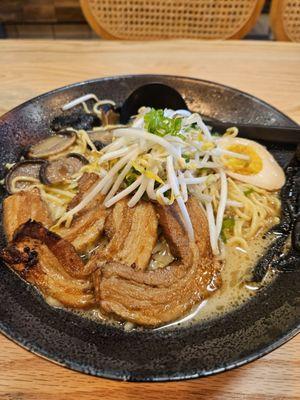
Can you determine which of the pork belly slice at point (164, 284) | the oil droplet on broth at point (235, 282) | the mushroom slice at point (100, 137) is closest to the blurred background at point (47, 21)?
the mushroom slice at point (100, 137)

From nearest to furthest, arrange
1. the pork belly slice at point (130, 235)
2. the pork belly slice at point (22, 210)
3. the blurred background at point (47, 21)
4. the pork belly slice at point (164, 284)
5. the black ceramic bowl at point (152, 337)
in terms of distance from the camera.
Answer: the black ceramic bowl at point (152, 337) → the pork belly slice at point (164, 284) → the pork belly slice at point (130, 235) → the pork belly slice at point (22, 210) → the blurred background at point (47, 21)

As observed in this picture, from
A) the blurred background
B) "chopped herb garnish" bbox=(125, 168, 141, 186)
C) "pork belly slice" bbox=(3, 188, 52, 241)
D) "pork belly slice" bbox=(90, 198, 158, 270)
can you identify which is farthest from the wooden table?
the blurred background

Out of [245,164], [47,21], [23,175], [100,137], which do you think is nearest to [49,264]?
[23,175]

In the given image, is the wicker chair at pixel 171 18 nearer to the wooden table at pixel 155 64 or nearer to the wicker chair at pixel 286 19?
the wicker chair at pixel 286 19

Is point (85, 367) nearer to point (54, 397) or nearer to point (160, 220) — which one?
point (54, 397)

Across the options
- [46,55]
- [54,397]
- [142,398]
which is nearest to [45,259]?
[54,397]

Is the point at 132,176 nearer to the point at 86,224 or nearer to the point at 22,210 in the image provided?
the point at 86,224
